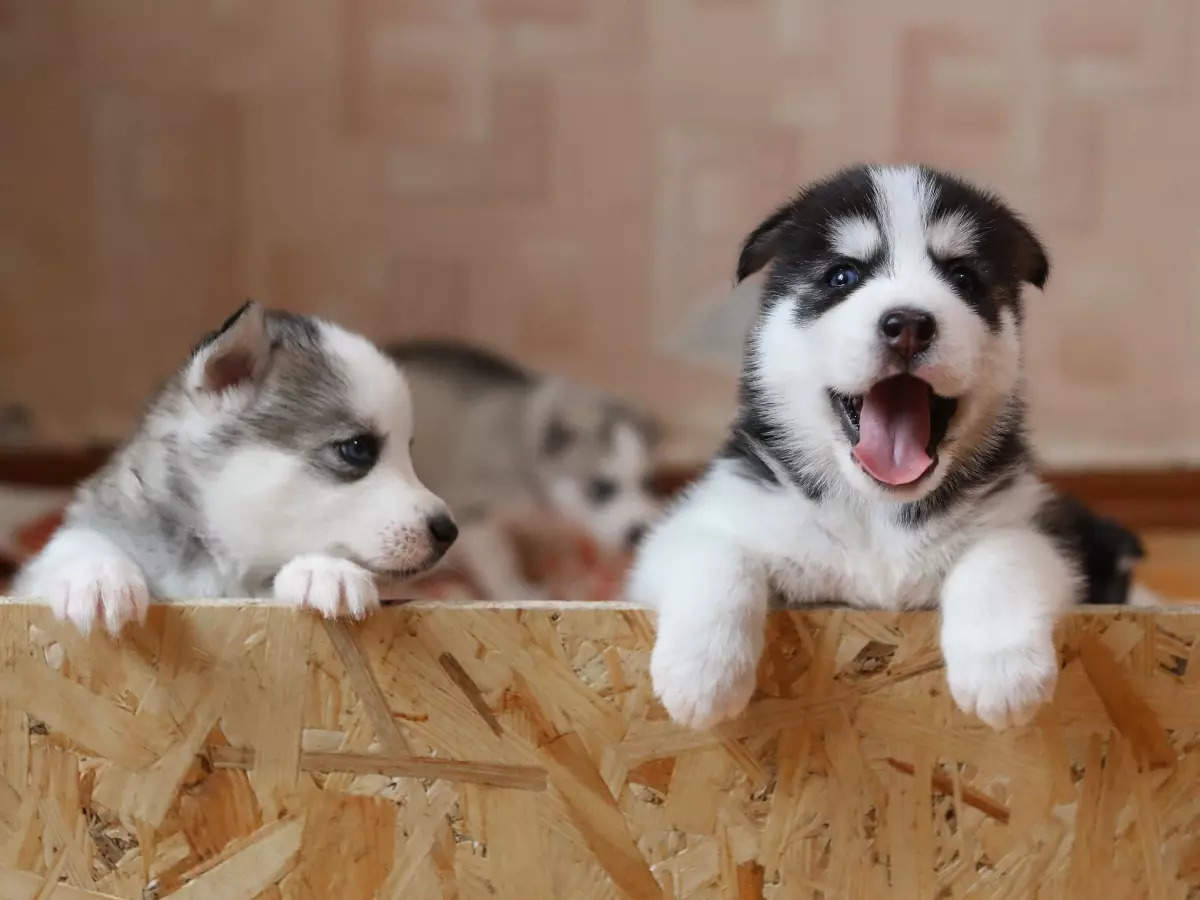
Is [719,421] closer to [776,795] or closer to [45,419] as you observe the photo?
[45,419]

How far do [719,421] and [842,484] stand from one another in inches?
69.3

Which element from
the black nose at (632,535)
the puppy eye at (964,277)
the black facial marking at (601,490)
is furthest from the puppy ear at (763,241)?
the black facial marking at (601,490)

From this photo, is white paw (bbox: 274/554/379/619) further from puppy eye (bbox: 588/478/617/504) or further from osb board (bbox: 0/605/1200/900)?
puppy eye (bbox: 588/478/617/504)

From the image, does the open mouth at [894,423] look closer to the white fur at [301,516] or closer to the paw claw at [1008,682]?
the paw claw at [1008,682]

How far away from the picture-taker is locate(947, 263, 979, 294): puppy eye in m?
1.43

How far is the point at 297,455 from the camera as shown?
1591mm

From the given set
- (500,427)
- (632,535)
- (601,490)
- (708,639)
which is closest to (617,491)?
(601,490)

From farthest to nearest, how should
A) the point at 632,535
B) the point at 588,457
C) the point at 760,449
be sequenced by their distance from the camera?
the point at 588,457, the point at 632,535, the point at 760,449

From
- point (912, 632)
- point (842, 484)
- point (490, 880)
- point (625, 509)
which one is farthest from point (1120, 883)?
point (625, 509)

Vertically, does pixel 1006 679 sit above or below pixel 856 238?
below

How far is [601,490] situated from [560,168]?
835 millimetres

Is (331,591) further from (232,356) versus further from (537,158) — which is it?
(537,158)

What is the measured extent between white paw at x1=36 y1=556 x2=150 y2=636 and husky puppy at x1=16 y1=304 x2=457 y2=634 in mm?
206

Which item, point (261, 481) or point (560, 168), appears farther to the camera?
point (560, 168)
